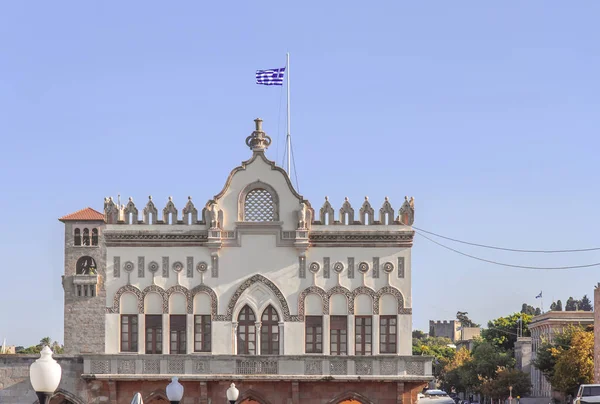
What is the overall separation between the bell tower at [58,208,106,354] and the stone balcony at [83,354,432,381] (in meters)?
54.9

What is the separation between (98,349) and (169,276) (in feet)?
178

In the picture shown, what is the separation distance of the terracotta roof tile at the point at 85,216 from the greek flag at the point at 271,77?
59307 mm

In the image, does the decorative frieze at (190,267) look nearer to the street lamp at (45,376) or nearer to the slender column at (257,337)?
the slender column at (257,337)

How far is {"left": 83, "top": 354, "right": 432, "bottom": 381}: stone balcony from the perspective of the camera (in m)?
54.5

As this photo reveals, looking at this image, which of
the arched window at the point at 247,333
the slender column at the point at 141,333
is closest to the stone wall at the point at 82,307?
the slender column at the point at 141,333

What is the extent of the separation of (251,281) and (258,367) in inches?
154

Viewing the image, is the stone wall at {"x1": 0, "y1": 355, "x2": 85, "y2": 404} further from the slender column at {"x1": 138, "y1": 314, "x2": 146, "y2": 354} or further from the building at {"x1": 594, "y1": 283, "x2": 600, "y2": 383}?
the building at {"x1": 594, "y1": 283, "x2": 600, "y2": 383}

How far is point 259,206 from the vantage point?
56.4m

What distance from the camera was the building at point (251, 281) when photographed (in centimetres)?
5556

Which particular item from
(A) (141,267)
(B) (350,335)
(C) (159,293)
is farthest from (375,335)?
(A) (141,267)

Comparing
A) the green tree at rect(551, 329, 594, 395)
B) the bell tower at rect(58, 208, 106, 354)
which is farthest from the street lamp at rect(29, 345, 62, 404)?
the bell tower at rect(58, 208, 106, 354)

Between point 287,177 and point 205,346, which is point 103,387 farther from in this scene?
point 287,177

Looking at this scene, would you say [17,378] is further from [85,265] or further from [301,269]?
[85,265]

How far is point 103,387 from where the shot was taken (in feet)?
181
